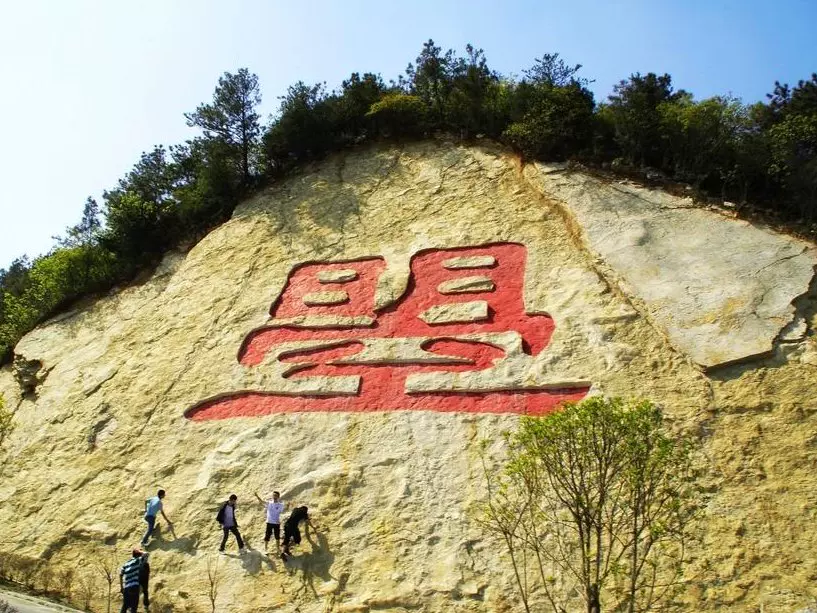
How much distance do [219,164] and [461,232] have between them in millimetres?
7072

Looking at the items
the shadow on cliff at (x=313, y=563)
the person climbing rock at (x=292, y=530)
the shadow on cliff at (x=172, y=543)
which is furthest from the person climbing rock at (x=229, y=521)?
the shadow on cliff at (x=313, y=563)

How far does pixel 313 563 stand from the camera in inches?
372

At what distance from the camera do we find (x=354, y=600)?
8914 mm

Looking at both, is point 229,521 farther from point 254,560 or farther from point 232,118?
point 232,118

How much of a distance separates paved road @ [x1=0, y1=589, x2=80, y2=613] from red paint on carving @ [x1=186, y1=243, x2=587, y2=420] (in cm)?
348

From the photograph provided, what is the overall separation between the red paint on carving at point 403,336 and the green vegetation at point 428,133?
4032 millimetres

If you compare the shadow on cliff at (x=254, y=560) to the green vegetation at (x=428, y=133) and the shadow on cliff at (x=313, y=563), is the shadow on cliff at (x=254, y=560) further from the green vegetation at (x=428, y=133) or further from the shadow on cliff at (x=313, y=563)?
the green vegetation at (x=428, y=133)

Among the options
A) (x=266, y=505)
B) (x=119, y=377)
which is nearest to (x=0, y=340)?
(x=119, y=377)

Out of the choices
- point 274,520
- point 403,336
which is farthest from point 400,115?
point 274,520

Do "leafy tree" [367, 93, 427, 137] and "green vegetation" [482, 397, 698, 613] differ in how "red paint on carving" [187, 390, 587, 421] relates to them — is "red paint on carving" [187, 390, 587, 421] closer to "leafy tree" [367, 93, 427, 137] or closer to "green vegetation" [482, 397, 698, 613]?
"green vegetation" [482, 397, 698, 613]

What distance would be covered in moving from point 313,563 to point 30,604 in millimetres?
3512

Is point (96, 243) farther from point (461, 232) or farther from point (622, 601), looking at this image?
point (622, 601)

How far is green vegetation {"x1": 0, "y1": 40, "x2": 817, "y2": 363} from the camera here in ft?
49.5

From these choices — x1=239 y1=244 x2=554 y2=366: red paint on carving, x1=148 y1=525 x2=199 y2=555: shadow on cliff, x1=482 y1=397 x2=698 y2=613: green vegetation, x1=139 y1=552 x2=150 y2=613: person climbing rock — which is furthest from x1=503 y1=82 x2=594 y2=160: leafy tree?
x1=139 y1=552 x2=150 y2=613: person climbing rock
